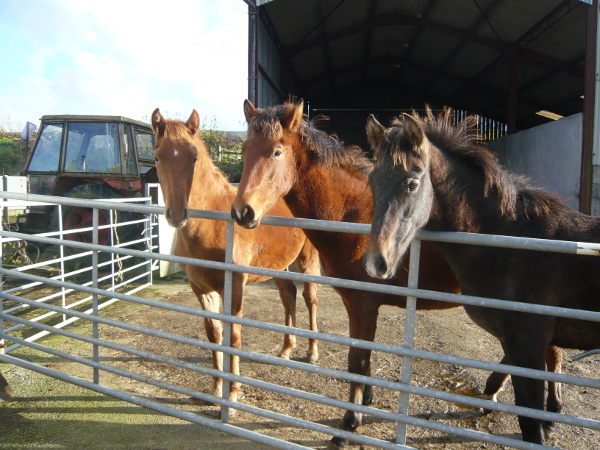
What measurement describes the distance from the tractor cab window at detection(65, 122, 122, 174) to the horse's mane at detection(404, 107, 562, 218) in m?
6.80

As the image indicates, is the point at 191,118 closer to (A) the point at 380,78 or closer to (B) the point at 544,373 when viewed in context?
(B) the point at 544,373

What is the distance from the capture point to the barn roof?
32.2 ft

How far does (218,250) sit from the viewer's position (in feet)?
10.2

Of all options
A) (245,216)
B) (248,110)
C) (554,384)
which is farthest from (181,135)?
(554,384)

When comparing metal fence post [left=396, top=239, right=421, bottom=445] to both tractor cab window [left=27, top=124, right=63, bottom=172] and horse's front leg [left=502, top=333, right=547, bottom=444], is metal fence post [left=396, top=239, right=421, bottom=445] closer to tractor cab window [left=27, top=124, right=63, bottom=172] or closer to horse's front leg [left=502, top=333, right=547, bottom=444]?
horse's front leg [left=502, top=333, right=547, bottom=444]

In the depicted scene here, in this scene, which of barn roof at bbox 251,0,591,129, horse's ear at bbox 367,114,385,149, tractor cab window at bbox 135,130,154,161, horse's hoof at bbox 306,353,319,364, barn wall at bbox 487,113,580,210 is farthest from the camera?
barn roof at bbox 251,0,591,129

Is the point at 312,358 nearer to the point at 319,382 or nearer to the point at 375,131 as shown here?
the point at 319,382

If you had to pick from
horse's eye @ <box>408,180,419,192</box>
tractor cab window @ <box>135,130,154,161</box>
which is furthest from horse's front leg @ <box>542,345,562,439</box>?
tractor cab window @ <box>135,130,154,161</box>

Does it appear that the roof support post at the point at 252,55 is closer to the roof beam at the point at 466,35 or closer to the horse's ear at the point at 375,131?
the roof beam at the point at 466,35

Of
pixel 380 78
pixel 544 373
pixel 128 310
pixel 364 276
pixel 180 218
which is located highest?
pixel 380 78

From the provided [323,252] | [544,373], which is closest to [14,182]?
[323,252]

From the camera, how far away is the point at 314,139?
290cm

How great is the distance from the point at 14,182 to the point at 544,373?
290 inches

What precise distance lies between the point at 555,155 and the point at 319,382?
676cm
